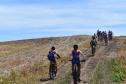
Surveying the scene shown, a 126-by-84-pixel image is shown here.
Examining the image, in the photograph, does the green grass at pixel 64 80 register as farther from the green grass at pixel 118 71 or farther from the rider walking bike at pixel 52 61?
the green grass at pixel 118 71

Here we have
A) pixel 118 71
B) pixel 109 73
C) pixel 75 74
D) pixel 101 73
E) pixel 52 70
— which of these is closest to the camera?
pixel 75 74

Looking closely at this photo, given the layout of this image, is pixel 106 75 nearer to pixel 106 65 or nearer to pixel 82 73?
pixel 82 73

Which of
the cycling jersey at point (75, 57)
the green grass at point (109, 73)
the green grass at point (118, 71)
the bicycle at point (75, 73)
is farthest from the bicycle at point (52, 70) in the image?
the cycling jersey at point (75, 57)

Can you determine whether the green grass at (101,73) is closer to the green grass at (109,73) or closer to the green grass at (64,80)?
the green grass at (109,73)

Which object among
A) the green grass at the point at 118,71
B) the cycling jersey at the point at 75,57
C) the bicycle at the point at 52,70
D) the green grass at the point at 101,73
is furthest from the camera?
the bicycle at the point at 52,70

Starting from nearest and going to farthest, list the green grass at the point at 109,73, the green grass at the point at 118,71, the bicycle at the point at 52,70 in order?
the green grass at the point at 109,73 → the green grass at the point at 118,71 → the bicycle at the point at 52,70

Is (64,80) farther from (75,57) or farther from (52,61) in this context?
(75,57)

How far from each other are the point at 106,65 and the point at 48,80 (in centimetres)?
925

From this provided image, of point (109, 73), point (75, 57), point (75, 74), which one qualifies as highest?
point (75, 57)

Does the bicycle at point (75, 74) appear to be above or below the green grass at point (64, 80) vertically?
above

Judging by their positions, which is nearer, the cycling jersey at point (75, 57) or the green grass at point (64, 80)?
the cycling jersey at point (75, 57)

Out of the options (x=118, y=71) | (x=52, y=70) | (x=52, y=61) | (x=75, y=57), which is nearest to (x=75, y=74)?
(x=75, y=57)

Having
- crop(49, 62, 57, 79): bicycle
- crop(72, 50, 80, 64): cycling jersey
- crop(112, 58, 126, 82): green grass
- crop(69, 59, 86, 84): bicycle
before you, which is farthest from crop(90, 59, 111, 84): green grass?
crop(49, 62, 57, 79): bicycle

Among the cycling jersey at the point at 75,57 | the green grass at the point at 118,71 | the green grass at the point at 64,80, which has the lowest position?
the green grass at the point at 64,80
